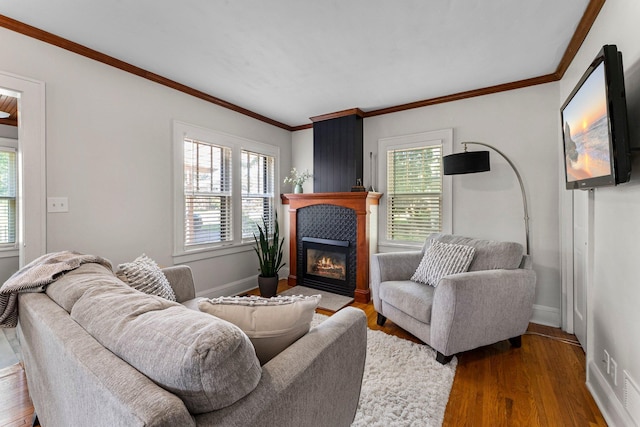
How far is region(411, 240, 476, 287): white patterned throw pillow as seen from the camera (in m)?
2.51

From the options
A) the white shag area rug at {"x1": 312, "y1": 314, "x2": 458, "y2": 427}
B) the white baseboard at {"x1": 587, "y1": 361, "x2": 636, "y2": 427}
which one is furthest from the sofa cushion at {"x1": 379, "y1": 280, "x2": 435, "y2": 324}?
the white baseboard at {"x1": 587, "y1": 361, "x2": 636, "y2": 427}

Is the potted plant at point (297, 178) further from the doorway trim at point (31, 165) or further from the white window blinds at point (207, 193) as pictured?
the doorway trim at point (31, 165)

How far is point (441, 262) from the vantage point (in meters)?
2.61

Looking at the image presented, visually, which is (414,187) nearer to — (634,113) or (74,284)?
(634,113)

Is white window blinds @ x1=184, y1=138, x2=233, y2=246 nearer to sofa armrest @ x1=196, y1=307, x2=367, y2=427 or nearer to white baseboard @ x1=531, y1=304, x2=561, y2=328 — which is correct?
sofa armrest @ x1=196, y1=307, x2=367, y2=427

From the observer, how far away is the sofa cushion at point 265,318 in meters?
1.02

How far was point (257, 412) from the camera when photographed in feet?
2.50

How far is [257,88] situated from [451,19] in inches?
75.3

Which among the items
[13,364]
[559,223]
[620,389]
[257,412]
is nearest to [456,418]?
[620,389]

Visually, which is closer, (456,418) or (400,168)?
(456,418)

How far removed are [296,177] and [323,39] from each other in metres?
2.47

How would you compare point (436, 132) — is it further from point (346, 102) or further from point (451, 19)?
point (451, 19)

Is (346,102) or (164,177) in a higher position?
(346,102)

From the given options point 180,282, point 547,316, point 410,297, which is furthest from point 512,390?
point 180,282
